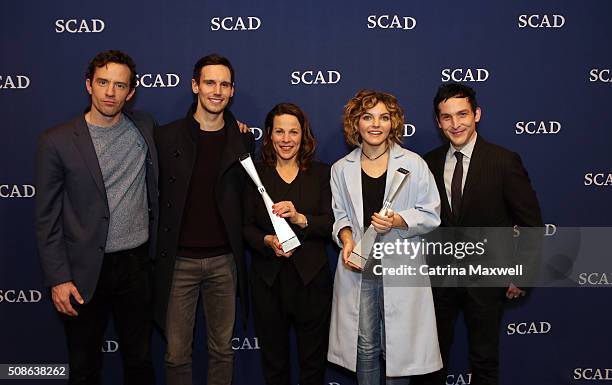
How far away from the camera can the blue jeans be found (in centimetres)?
252

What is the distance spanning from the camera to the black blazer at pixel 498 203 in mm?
2545

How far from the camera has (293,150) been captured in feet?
8.50

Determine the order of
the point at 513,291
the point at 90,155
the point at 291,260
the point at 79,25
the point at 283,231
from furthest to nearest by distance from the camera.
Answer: the point at 79,25
the point at 513,291
the point at 291,260
the point at 283,231
the point at 90,155

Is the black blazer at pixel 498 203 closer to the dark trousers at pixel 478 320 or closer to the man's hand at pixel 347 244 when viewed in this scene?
the dark trousers at pixel 478 320

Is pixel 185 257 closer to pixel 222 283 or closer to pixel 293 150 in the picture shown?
pixel 222 283

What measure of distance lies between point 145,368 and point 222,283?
55 centimetres

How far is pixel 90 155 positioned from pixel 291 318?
1.22 metres

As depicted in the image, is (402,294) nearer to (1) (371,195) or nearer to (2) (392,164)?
(1) (371,195)

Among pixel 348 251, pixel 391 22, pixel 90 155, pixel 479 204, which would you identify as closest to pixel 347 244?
pixel 348 251

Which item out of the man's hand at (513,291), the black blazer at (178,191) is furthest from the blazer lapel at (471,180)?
the black blazer at (178,191)

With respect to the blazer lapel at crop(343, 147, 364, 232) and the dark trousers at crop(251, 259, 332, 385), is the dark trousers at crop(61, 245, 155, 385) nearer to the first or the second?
the dark trousers at crop(251, 259, 332, 385)

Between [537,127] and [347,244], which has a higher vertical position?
[537,127]

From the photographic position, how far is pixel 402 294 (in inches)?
97.1

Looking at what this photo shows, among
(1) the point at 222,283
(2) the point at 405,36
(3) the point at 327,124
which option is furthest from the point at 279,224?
(2) the point at 405,36
